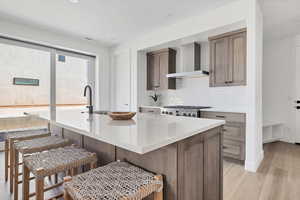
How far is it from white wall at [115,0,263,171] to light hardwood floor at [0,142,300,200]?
0.19m

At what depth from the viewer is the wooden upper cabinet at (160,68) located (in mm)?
4109

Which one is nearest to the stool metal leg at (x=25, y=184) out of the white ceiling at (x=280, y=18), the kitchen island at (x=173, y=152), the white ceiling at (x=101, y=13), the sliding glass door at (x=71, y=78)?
the kitchen island at (x=173, y=152)

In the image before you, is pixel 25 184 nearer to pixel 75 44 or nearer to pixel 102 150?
pixel 102 150

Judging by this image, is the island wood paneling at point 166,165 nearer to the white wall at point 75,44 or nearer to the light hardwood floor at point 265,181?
the light hardwood floor at point 265,181

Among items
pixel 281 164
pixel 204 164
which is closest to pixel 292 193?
pixel 281 164

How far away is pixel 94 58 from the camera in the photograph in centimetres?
492

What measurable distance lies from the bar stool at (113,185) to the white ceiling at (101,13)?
8.56ft

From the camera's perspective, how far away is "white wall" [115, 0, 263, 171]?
8.04 feet

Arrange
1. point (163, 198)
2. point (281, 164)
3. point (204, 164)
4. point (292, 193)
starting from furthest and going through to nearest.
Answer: point (281, 164)
point (292, 193)
point (204, 164)
point (163, 198)

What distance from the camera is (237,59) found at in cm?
289

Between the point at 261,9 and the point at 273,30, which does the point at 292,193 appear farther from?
the point at 273,30

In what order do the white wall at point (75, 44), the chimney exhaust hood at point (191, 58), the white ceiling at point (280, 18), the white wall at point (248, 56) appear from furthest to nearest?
the chimney exhaust hood at point (191, 58) → the white wall at point (75, 44) → the white ceiling at point (280, 18) → the white wall at point (248, 56)

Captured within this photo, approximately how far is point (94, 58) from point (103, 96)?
116 centimetres

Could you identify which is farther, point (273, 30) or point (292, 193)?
point (273, 30)
